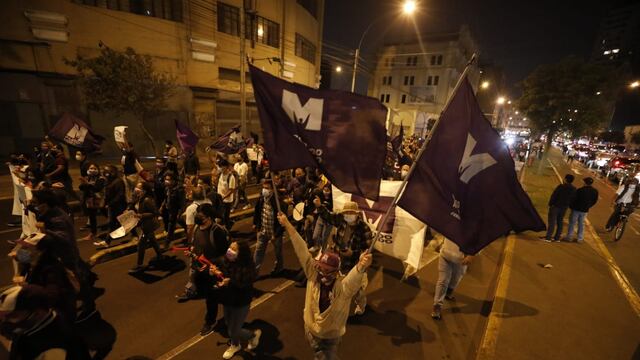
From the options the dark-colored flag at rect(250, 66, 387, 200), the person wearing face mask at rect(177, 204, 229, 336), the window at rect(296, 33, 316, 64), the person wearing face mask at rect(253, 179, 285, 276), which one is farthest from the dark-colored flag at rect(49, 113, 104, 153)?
the window at rect(296, 33, 316, 64)

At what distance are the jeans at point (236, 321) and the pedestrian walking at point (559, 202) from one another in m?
8.68

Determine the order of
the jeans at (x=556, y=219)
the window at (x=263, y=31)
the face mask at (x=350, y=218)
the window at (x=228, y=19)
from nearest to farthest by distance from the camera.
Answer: the face mask at (x=350, y=218) < the jeans at (x=556, y=219) < the window at (x=228, y=19) < the window at (x=263, y=31)

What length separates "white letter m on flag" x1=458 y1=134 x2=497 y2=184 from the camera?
326 cm

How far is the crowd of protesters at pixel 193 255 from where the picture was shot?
2643 mm

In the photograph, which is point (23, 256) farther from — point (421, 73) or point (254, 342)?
Answer: point (421, 73)

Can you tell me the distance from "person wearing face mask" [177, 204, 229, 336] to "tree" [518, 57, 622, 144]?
25.2 metres

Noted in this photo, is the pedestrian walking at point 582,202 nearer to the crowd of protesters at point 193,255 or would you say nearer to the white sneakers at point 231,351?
the crowd of protesters at point 193,255

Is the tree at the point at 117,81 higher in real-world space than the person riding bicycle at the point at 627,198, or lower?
higher

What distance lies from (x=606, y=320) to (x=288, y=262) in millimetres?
5974

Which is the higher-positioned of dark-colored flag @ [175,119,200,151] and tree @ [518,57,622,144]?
tree @ [518,57,622,144]

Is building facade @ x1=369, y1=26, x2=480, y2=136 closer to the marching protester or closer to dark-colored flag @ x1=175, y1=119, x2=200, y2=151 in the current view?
dark-colored flag @ x1=175, y1=119, x2=200, y2=151

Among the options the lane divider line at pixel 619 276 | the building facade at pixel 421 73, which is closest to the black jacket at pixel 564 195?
the lane divider line at pixel 619 276

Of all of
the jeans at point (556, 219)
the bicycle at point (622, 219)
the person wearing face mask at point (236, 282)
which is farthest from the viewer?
the bicycle at point (622, 219)

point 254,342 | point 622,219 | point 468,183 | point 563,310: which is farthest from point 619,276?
point 254,342
